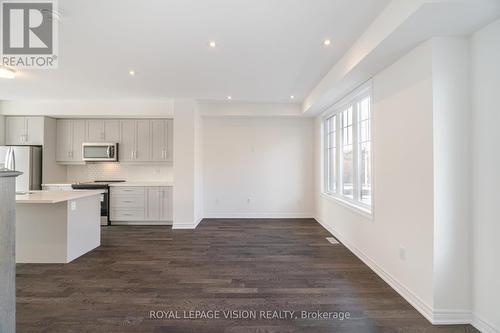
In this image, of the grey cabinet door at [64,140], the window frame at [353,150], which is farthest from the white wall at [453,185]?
the grey cabinet door at [64,140]

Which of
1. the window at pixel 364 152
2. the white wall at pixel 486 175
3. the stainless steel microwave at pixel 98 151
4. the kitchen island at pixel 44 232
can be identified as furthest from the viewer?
the stainless steel microwave at pixel 98 151

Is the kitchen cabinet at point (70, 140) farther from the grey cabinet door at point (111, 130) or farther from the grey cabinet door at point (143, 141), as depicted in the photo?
the grey cabinet door at point (143, 141)

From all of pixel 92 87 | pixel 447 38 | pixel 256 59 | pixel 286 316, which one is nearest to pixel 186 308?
pixel 286 316

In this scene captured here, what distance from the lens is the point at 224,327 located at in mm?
2049

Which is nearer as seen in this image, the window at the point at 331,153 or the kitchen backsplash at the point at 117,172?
the window at the point at 331,153

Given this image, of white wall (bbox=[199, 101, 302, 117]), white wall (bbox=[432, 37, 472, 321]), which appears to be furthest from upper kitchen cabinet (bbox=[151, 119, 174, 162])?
white wall (bbox=[432, 37, 472, 321])

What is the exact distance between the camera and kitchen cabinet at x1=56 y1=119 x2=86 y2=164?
582cm

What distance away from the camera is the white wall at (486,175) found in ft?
6.18

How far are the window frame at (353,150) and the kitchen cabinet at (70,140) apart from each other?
18.4ft

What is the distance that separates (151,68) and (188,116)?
5.36 feet

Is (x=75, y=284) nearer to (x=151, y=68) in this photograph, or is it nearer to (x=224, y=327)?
(x=224, y=327)

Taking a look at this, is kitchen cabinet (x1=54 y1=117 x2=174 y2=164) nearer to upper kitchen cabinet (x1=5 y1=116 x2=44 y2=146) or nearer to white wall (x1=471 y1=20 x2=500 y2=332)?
upper kitchen cabinet (x1=5 y1=116 x2=44 y2=146)

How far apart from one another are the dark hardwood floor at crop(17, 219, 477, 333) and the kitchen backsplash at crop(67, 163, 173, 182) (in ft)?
7.43

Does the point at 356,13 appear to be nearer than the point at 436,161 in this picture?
No
